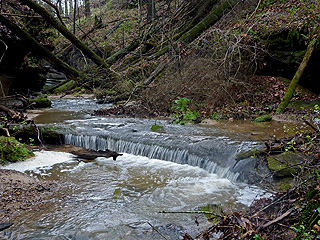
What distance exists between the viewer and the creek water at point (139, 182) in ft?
13.2

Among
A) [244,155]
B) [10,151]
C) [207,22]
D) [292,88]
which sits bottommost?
[10,151]

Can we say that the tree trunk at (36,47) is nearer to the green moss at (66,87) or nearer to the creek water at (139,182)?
the creek water at (139,182)

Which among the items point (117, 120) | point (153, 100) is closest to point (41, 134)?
point (117, 120)

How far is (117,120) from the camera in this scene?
11.2 m

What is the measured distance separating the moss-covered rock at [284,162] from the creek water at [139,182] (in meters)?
0.51

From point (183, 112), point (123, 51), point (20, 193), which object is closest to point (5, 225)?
point (20, 193)

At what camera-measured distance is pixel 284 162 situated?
16.4ft

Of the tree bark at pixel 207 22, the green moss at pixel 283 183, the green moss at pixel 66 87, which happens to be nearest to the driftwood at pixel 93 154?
the green moss at pixel 283 183

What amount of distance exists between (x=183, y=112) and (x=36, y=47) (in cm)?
671

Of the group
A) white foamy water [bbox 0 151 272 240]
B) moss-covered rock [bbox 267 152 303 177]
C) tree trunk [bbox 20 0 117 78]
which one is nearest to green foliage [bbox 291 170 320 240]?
white foamy water [bbox 0 151 272 240]

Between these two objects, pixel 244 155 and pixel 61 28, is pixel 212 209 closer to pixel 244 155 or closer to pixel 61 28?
pixel 244 155

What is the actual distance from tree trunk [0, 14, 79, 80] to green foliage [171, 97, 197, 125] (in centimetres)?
471

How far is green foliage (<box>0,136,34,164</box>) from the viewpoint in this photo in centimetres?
683

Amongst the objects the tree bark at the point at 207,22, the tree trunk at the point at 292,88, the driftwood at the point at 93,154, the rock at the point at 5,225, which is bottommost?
the driftwood at the point at 93,154
